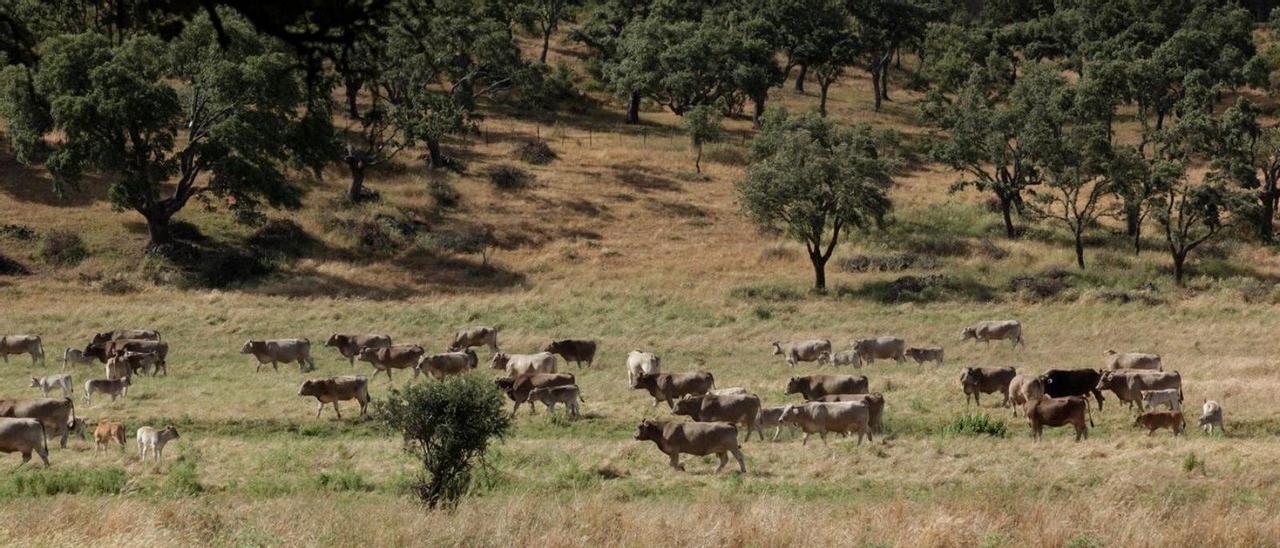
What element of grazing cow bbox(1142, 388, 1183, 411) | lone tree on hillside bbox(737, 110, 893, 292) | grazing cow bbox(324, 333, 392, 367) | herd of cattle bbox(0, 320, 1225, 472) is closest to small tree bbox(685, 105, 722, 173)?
lone tree on hillside bbox(737, 110, 893, 292)

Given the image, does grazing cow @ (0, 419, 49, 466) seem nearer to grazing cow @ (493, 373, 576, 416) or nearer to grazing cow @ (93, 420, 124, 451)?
grazing cow @ (93, 420, 124, 451)

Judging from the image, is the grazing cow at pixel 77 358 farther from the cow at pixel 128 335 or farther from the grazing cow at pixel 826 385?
the grazing cow at pixel 826 385

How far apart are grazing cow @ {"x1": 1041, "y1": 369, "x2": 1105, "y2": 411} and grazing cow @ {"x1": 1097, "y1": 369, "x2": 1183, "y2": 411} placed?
0.25 m

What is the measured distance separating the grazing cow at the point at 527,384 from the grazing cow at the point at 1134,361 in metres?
15.9

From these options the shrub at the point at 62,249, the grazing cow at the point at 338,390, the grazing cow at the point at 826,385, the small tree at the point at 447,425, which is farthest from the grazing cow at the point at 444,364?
the shrub at the point at 62,249

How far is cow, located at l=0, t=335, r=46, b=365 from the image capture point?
36625 mm

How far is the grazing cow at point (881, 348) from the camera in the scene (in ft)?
123

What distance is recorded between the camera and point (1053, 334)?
42344mm

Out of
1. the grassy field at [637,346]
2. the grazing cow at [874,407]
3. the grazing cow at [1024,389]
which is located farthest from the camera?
the grazing cow at [1024,389]

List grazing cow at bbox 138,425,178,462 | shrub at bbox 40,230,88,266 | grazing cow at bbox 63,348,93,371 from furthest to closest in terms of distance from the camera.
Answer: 1. shrub at bbox 40,230,88,266
2. grazing cow at bbox 63,348,93,371
3. grazing cow at bbox 138,425,178,462

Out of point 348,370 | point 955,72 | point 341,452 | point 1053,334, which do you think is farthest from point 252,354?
point 955,72

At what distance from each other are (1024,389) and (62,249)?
42113 mm

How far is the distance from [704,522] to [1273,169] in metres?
57.7

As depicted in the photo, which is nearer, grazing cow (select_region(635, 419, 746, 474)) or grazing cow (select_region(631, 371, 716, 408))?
grazing cow (select_region(635, 419, 746, 474))
